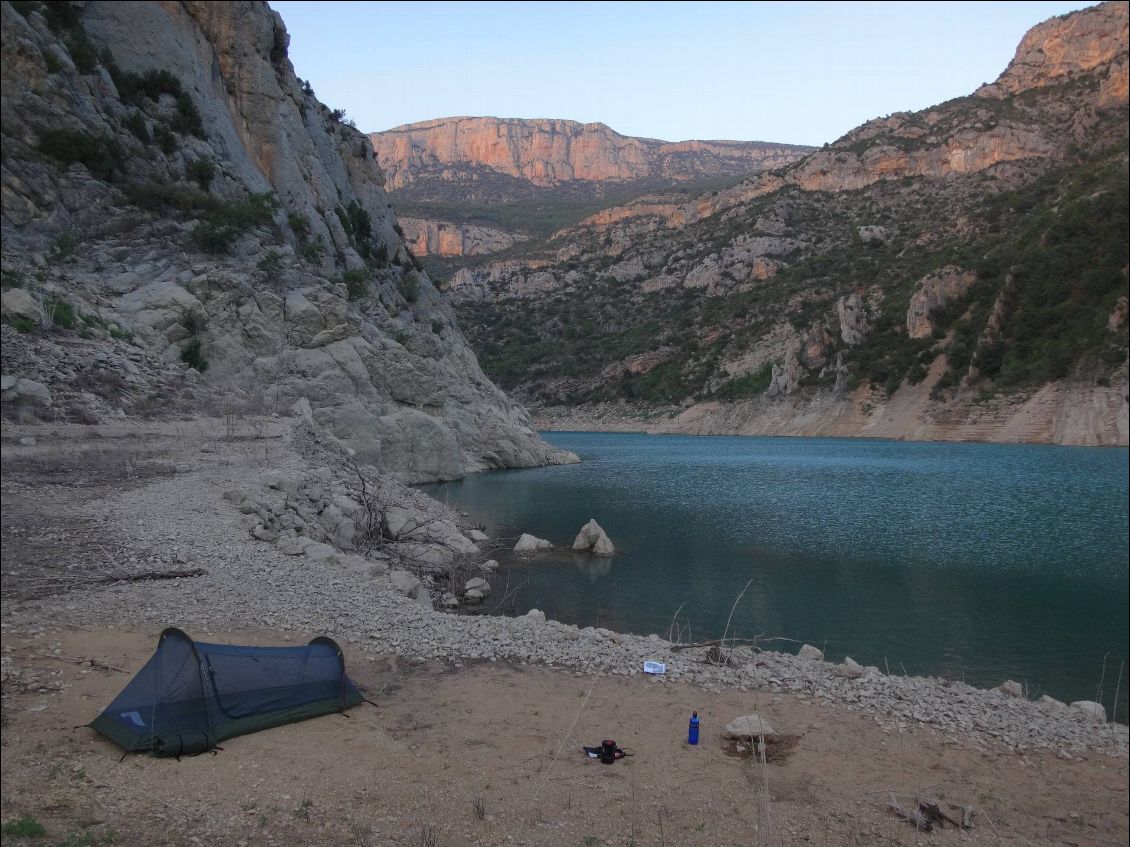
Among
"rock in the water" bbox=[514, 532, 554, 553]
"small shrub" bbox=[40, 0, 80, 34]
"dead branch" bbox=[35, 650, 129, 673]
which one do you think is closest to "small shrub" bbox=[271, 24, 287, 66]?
"small shrub" bbox=[40, 0, 80, 34]

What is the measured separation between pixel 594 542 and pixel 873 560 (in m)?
7.20

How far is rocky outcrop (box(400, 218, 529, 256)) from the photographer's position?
122688 millimetres

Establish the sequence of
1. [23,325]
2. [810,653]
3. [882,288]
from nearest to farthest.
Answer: [23,325], [810,653], [882,288]

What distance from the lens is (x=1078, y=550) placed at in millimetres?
17391

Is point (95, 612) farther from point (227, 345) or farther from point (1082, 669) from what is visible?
point (227, 345)

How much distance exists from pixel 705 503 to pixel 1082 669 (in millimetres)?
16232

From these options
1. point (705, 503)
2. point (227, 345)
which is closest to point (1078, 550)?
point (705, 503)

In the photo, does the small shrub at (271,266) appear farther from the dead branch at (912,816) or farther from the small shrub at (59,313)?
the dead branch at (912,816)

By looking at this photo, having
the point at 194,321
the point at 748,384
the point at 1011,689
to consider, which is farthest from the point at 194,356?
the point at 748,384

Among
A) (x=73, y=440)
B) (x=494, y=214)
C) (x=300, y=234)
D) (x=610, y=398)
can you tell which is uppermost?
(x=494, y=214)

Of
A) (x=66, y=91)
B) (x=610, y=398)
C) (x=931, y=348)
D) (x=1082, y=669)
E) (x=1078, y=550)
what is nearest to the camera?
(x=1082, y=669)

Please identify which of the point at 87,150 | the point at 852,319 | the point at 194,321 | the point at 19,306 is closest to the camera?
the point at 19,306

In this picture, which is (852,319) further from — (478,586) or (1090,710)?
(1090,710)

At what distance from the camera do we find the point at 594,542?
18.6 meters
